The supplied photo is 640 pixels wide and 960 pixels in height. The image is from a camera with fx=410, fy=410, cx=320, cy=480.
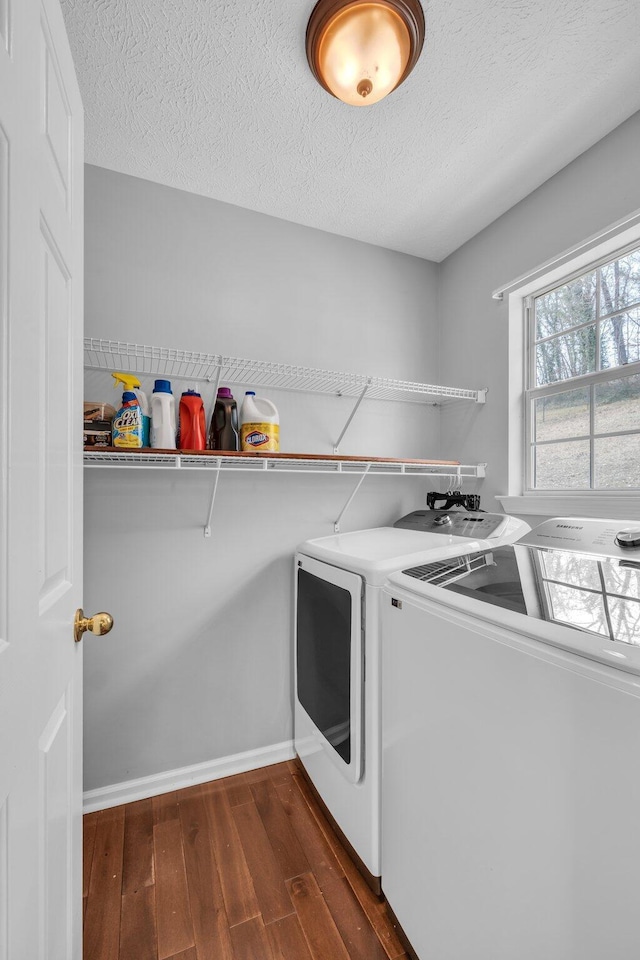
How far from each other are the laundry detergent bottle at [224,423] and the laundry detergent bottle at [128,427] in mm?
316

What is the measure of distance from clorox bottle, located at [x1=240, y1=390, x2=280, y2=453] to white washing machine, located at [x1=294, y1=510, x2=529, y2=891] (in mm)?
474

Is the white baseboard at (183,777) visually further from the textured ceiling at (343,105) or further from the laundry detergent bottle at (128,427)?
the textured ceiling at (343,105)

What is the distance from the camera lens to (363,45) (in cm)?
117

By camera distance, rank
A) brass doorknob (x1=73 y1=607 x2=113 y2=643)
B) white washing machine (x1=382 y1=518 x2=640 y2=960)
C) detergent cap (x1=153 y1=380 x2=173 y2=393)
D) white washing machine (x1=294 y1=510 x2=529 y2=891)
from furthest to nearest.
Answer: detergent cap (x1=153 y1=380 x2=173 y2=393), white washing machine (x1=294 y1=510 x2=529 y2=891), brass doorknob (x1=73 y1=607 x2=113 y2=643), white washing machine (x1=382 y1=518 x2=640 y2=960)

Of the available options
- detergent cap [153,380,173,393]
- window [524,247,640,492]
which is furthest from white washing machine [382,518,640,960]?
detergent cap [153,380,173,393]

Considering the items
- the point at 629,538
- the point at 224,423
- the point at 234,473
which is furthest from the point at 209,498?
the point at 629,538

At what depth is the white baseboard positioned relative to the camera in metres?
1.66

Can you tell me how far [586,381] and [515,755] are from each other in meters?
1.56

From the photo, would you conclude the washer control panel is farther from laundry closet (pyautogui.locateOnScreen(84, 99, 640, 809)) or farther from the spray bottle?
the spray bottle

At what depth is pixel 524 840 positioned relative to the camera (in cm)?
76

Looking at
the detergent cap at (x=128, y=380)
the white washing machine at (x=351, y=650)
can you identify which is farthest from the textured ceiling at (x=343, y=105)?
the white washing machine at (x=351, y=650)

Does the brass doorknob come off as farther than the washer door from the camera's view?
No

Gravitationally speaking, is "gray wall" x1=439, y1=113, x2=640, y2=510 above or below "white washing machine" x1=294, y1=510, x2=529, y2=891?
above

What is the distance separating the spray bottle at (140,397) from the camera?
1504mm
